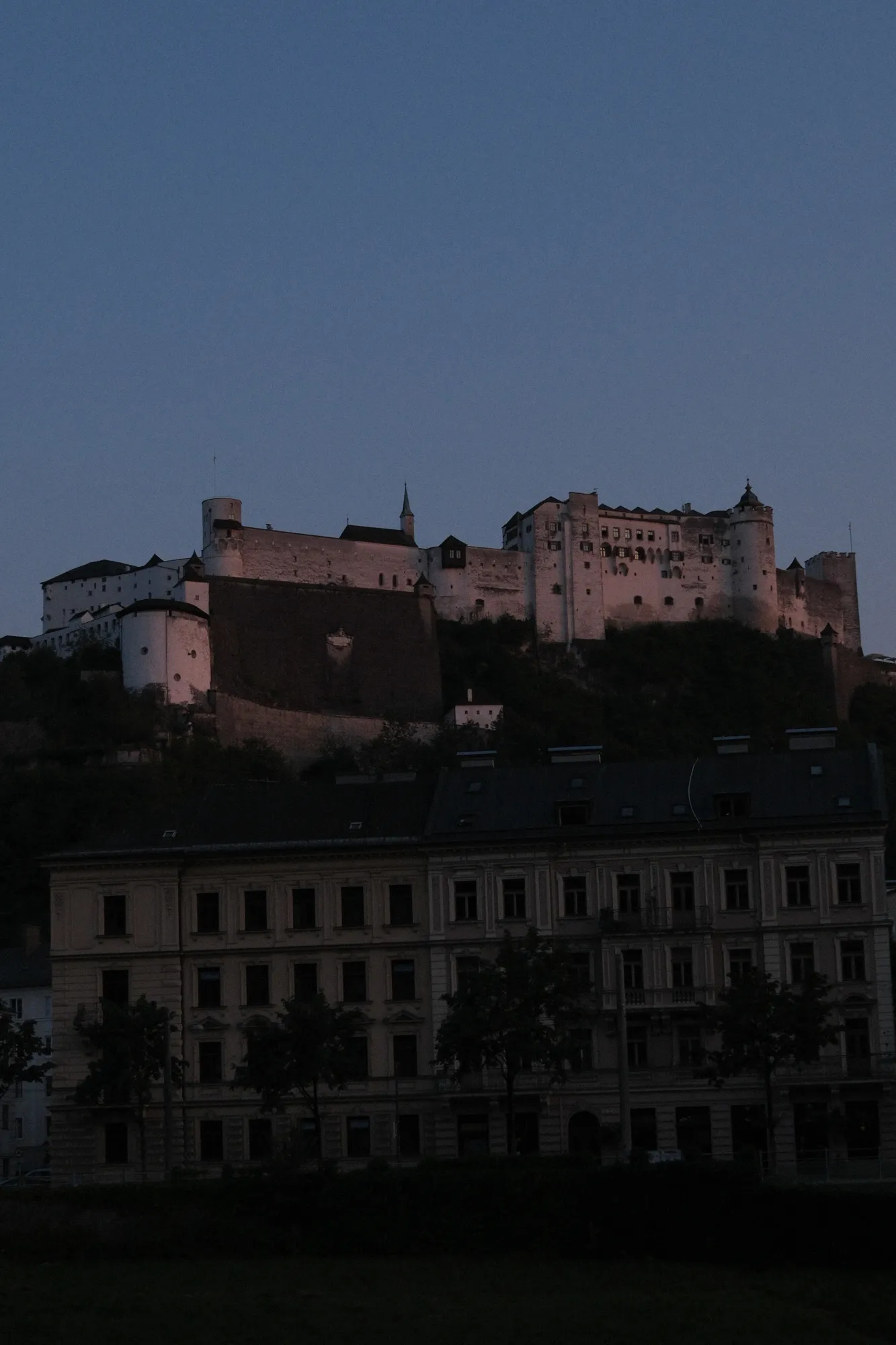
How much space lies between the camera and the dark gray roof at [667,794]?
5991 cm

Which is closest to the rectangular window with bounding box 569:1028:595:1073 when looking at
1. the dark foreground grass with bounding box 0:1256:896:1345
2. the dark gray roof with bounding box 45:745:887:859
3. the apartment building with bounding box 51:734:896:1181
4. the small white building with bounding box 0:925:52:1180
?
the apartment building with bounding box 51:734:896:1181

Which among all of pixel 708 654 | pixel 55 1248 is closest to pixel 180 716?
pixel 708 654

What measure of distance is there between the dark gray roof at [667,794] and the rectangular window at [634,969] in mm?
3171

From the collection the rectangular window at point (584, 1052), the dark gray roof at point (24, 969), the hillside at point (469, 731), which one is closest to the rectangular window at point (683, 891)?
the rectangular window at point (584, 1052)

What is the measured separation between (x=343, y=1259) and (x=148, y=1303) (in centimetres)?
536

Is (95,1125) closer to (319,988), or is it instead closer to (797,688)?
(319,988)

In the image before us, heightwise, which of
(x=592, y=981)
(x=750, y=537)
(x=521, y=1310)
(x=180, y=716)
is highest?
(x=750, y=537)

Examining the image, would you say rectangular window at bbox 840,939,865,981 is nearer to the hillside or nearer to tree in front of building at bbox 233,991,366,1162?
tree in front of building at bbox 233,991,366,1162

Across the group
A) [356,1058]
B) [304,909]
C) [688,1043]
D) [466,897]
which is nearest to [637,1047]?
→ [688,1043]

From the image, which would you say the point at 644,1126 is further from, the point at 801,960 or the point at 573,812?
the point at 573,812

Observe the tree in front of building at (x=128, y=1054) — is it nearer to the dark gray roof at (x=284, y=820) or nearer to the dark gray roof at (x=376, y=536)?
the dark gray roof at (x=284, y=820)

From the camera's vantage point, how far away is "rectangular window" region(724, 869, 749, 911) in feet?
195

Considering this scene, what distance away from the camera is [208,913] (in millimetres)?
60719

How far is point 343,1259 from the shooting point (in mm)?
42781
